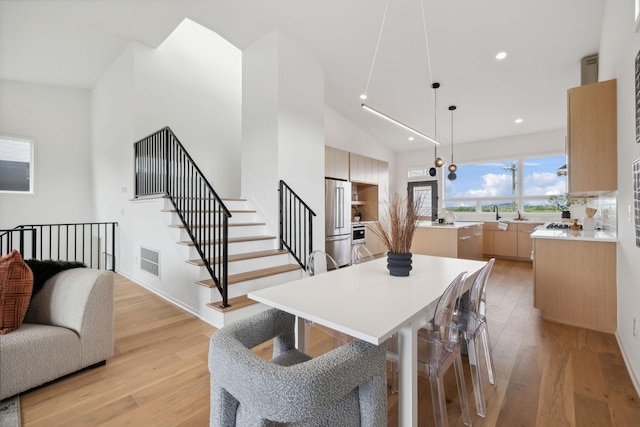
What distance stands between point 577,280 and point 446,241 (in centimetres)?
211

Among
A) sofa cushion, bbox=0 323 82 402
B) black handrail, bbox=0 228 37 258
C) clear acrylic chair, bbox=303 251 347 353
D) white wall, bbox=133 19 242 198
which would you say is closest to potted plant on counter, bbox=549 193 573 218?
clear acrylic chair, bbox=303 251 347 353

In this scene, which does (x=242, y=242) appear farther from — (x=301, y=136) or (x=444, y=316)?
(x=444, y=316)

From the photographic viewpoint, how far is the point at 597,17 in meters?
3.12

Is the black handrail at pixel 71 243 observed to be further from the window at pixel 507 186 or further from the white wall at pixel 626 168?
the window at pixel 507 186

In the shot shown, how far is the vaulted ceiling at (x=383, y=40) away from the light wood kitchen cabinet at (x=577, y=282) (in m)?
2.58

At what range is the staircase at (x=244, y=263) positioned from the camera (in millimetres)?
2779

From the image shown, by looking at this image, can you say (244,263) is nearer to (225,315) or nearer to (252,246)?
(252,246)

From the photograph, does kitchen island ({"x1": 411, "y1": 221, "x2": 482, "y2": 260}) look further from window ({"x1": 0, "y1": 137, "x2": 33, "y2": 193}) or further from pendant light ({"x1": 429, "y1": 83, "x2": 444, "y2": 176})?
window ({"x1": 0, "y1": 137, "x2": 33, "y2": 193})

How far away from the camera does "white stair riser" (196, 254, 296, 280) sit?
3.00m

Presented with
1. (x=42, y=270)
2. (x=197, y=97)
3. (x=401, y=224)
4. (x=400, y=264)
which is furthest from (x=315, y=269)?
(x=197, y=97)

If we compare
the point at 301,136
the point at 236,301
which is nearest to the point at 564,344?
the point at 236,301

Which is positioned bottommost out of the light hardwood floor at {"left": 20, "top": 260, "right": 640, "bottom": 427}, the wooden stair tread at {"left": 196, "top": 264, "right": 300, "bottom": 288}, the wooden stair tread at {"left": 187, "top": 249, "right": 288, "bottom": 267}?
the light hardwood floor at {"left": 20, "top": 260, "right": 640, "bottom": 427}

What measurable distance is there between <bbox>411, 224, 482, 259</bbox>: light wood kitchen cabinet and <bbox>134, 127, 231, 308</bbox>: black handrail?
3369mm

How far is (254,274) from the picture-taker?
319cm
